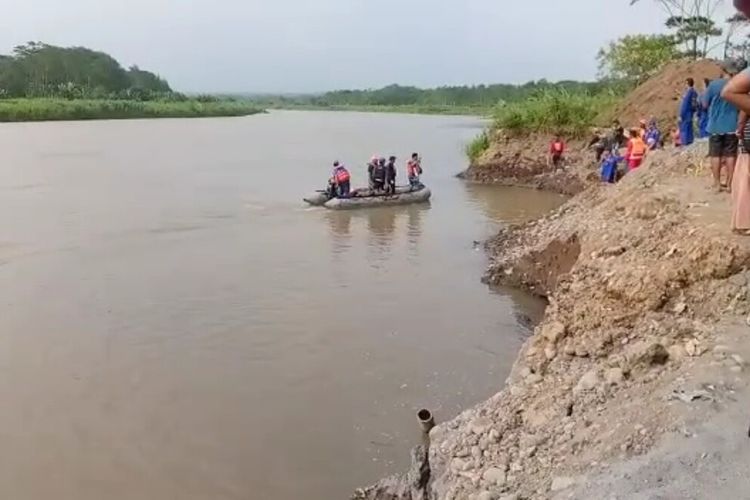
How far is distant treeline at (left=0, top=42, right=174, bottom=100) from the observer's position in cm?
8194

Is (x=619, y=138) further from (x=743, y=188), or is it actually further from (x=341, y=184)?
A: (x=743, y=188)

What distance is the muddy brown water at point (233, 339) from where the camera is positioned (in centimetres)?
734

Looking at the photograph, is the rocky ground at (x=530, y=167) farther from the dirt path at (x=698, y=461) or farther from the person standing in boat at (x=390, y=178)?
the dirt path at (x=698, y=461)

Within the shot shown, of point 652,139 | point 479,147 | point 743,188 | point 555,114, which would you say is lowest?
point 479,147

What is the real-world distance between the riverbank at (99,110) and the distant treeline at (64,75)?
27.6 feet

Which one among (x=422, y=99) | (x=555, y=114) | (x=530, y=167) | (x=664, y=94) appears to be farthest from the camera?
(x=422, y=99)

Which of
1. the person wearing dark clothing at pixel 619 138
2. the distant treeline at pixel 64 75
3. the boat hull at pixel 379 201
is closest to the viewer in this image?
the boat hull at pixel 379 201

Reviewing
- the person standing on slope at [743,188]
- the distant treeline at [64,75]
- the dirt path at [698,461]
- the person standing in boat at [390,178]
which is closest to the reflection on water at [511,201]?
the person standing in boat at [390,178]

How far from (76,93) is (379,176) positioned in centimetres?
6942

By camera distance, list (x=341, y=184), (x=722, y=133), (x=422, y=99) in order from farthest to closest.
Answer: (x=422, y=99) < (x=341, y=184) < (x=722, y=133)

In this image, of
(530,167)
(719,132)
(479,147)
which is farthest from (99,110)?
(719,132)

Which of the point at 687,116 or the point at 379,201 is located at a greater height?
the point at 687,116

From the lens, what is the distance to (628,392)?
18.0 ft

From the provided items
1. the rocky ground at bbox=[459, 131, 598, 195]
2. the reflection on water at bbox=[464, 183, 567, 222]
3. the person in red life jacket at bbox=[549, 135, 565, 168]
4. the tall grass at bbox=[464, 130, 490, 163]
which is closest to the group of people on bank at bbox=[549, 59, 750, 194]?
the reflection on water at bbox=[464, 183, 567, 222]
